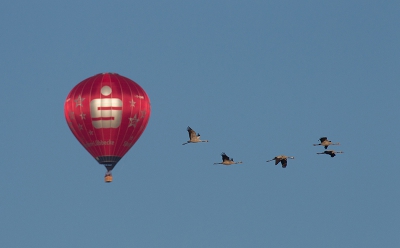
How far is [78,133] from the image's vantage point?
116 meters

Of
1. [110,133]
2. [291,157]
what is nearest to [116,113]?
[110,133]

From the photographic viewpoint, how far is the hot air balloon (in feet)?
379

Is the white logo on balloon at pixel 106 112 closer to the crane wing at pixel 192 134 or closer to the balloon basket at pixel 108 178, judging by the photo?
the balloon basket at pixel 108 178

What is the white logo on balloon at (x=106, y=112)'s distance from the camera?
115250 millimetres

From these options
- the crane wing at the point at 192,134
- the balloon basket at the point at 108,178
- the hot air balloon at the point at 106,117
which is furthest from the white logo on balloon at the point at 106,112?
the crane wing at the point at 192,134

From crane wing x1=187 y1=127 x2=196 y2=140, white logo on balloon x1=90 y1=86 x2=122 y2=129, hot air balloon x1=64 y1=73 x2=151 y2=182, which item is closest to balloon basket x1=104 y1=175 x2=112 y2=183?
hot air balloon x1=64 y1=73 x2=151 y2=182

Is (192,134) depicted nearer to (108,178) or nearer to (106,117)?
(106,117)

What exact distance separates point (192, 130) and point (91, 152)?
10.8 m

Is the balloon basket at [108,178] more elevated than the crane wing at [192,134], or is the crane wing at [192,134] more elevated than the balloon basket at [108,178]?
the crane wing at [192,134]

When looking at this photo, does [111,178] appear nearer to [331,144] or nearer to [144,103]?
[144,103]

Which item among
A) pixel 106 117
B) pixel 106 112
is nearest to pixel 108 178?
pixel 106 117

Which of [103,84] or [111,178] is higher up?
[103,84]

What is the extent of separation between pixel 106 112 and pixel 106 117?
445 millimetres

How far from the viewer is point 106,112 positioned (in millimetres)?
115375
